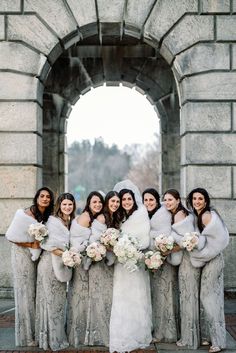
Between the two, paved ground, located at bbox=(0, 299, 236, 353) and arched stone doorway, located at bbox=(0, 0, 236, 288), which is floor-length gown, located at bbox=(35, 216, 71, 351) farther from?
arched stone doorway, located at bbox=(0, 0, 236, 288)

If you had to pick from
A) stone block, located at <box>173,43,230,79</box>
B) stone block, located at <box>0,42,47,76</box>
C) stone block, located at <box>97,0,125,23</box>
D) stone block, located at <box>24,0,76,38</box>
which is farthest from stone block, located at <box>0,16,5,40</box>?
stone block, located at <box>173,43,230,79</box>

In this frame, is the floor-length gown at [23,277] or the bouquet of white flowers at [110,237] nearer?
the bouquet of white flowers at [110,237]

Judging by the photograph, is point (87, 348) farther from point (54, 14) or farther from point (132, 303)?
point (54, 14)

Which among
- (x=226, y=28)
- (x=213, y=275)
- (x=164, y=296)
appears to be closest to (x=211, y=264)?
(x=213, y=275)

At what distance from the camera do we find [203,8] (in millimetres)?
10398

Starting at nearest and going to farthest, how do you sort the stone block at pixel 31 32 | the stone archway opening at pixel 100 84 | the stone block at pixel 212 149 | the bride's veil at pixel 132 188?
the bride's veil at pixel 132 188, the stone block at pixel 212 149, the stone block at pixel 31 32, the stone archway opening at pixel 100 84

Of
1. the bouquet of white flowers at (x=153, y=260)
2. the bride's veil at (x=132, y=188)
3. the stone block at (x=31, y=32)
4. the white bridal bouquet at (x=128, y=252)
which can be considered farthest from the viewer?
the stone block at (x=31, y=32)

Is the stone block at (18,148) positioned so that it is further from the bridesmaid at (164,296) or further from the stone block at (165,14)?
the bridesmaid at (164,296)

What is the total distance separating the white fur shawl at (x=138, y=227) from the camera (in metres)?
7.16

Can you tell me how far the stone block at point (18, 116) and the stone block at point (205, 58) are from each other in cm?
314

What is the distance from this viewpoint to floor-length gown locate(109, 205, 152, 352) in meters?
6.96

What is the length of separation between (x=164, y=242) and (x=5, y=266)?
14.8 feet

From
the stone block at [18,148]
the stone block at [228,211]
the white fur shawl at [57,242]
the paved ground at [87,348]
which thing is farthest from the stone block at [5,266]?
the stone block at [228,211]

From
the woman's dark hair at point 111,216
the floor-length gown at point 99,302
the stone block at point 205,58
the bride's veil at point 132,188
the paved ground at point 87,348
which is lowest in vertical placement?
the paved ground at point 87,348
